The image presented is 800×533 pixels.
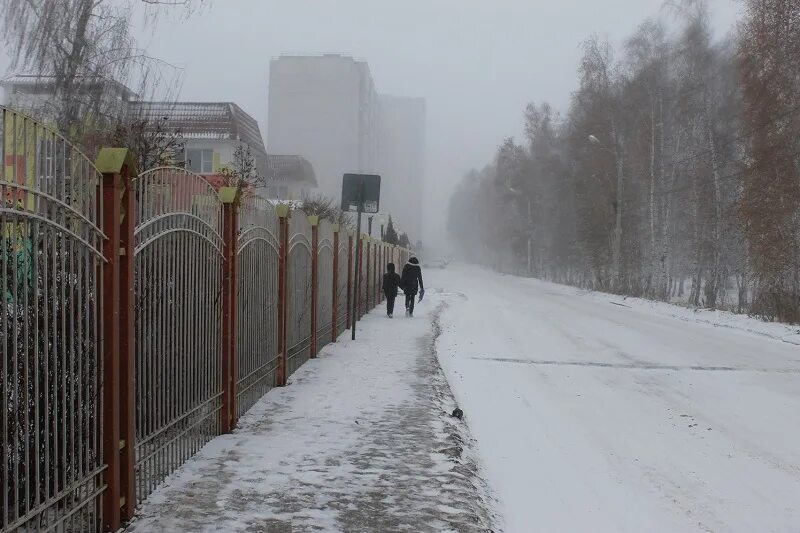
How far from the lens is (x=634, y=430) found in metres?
6.64

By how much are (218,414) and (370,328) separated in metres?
9.35

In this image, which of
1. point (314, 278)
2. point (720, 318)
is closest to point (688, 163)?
point (720, 318)

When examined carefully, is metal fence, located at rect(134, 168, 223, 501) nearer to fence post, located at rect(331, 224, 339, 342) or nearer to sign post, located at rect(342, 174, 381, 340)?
fence post, located at rect(331, 224, 339, 342)

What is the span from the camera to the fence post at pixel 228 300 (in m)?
5.80

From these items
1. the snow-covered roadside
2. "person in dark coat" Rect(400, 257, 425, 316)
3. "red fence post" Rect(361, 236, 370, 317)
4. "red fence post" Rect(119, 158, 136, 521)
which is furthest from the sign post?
the snow-covered roadside

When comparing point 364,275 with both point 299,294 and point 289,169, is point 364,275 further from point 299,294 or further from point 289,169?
point 289,169

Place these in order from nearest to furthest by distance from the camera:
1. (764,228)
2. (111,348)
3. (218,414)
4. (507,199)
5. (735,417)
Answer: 1. (111,348)
2. (218,414)
3. (735,417)
4. (764,228)
5. (507,199)

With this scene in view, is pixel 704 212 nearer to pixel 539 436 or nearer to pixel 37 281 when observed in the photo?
pixel 539 436

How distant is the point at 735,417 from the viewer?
718 cm

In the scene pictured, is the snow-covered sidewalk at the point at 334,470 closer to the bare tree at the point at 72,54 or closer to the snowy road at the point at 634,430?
the snowy road at the point at 634,430

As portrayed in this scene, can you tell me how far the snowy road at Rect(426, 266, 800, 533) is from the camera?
15.0 feet

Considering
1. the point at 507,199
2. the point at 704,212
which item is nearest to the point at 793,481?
the point at 704,212

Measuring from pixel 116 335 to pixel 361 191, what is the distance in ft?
30.5

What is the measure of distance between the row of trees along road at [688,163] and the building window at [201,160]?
19.7 m
